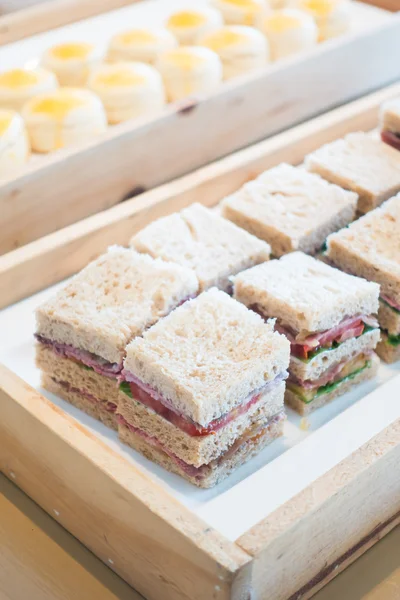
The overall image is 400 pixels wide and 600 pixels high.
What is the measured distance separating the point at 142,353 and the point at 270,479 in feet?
1.38

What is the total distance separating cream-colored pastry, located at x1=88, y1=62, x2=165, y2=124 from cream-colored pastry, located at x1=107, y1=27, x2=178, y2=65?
9.0 inches

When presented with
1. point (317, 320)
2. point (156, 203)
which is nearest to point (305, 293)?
point (317, 320)

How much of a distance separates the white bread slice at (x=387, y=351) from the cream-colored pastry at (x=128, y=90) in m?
1.20

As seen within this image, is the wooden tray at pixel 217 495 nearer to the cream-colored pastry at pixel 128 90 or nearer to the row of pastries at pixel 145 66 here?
the row of pastries at pixel 145 66

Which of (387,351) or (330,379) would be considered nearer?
(330,379)

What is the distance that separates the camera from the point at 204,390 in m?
1.88

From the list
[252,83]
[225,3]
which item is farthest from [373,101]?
[225,3]

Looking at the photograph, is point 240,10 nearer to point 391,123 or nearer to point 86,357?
point 391,123

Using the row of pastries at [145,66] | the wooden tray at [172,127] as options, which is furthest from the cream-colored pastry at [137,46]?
the wooden tray at [172,127]

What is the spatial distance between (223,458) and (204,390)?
214mm

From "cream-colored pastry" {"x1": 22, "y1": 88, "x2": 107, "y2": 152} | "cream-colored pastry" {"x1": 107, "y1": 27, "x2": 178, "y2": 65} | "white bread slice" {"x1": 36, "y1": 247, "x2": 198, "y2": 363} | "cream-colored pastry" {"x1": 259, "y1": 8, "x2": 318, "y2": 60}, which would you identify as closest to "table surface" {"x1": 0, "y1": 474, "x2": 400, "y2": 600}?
"white bread slice" {"x1": 36, "y1": 247, "x2": 198, "y2": 363}

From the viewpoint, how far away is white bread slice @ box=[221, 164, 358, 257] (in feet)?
8.34

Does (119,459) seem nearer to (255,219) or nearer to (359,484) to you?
(359,484)

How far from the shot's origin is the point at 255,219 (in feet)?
8.48
